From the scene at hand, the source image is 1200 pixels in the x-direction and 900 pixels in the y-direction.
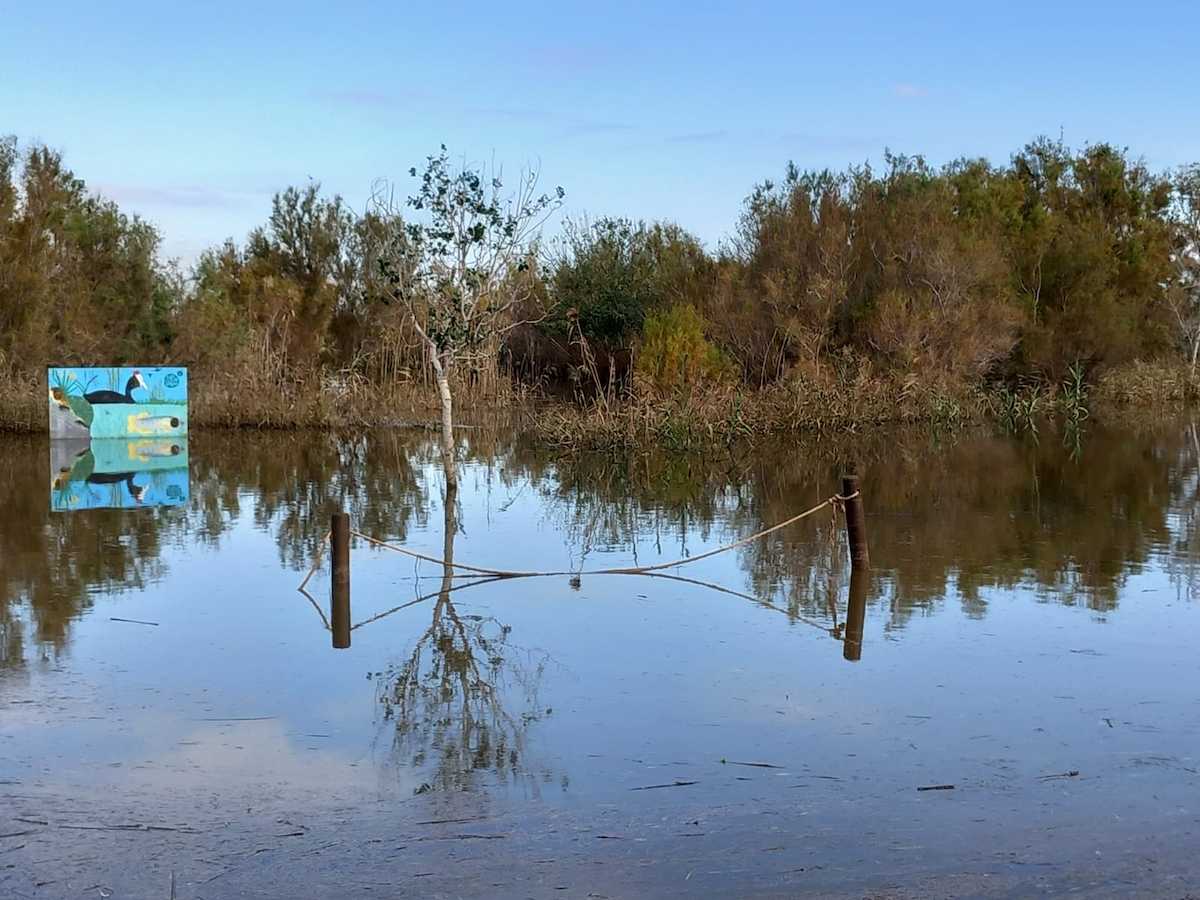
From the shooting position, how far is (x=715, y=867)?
18.0 ft

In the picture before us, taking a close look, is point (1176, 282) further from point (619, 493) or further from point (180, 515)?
point (180, 515)

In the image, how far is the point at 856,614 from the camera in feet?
33.6

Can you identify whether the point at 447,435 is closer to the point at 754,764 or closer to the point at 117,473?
A: the point at 117,473

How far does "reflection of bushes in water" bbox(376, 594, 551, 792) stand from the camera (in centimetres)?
681

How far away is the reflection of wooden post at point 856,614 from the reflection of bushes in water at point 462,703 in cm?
208

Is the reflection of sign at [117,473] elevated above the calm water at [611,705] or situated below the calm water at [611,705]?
above

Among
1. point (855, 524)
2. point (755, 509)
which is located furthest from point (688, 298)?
point (855, 524)

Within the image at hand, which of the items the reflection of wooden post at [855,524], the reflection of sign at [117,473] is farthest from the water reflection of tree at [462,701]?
the reflection of sign at [117,473]

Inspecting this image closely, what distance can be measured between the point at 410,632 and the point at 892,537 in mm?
6240

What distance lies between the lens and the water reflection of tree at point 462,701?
22.4 feet

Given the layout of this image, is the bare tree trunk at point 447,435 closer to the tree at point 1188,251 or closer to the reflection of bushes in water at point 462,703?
the reflection of bushes in water at point 462,703

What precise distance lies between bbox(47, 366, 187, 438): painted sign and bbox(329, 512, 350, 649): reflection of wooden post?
20655 mm

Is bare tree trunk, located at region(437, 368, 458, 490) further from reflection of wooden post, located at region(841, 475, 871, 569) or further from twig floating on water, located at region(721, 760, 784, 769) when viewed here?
twig floating on water, located at region(721, 760, 784, 769)

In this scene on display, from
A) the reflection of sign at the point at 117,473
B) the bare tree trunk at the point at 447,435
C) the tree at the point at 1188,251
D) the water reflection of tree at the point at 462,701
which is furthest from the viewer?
the tree at the point at 1188,251
